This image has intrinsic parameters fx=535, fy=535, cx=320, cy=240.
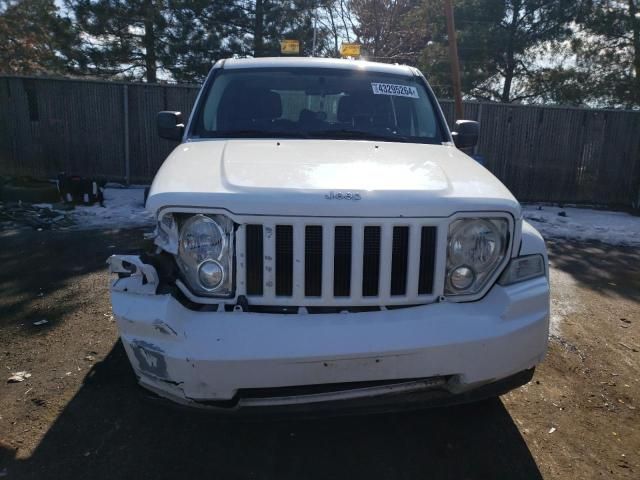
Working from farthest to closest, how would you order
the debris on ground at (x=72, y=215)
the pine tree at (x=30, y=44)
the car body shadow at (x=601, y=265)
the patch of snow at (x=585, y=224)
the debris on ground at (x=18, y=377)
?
1. the pine tree at (x=30, y=44)
2. the patch of snow at (x=585, y=224)
3. the debris on ground at (x=72, y=215)
4. the car body shadow at (x=601, y=265)
5. the debris on ground at (x=18, y=377)

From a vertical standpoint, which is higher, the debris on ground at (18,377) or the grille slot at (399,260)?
the grille slot at (399,260)

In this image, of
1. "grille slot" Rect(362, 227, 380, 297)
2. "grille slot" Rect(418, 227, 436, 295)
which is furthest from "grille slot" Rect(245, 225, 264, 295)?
"grille slot" Rect(418, 227, 436, 295)

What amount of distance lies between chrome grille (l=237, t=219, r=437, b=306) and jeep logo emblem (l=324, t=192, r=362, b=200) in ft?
0.37

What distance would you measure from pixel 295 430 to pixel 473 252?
4.53 feet

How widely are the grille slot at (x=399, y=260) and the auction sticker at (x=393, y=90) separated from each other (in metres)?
2.05

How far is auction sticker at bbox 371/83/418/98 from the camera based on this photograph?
14.0 feet

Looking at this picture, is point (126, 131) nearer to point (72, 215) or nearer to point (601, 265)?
point (72, 215)

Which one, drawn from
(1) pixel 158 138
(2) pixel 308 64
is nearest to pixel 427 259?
(2) pixel 308 64

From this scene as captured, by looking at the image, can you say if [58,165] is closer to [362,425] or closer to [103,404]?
[103,404]

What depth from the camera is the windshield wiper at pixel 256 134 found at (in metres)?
3.78

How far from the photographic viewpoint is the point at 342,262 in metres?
2.51

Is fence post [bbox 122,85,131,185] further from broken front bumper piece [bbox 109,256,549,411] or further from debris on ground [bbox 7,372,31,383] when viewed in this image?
broken front bumper piece [bbox 109,256,549,411]

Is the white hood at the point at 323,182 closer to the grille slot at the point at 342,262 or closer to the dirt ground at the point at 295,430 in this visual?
the grille slot at the point at 342,262

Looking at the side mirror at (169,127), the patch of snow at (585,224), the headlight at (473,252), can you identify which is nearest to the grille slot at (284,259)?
the headlight at (473,252)
